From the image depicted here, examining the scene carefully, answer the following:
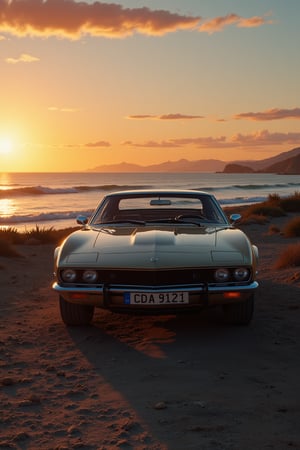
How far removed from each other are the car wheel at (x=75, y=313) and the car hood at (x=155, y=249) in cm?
56

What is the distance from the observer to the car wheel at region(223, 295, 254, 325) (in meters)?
5.62

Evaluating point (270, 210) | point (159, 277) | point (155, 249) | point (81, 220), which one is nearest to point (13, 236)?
point (81, 220)

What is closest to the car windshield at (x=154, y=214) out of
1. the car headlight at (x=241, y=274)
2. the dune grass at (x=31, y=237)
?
the car headlight at (x=241, y=274)

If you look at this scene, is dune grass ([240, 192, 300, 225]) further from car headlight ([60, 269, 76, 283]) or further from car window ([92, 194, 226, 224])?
car headlight ([60, 269, 76, 283])

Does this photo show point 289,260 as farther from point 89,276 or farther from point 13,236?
point 13,236

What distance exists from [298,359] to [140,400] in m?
1.55

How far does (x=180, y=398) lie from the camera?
12.7 feet

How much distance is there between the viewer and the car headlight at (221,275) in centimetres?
517

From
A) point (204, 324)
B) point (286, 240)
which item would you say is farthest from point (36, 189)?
point (204, 324)

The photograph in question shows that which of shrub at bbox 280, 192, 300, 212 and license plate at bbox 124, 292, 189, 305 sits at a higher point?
shrub at bbox 280, 192, 300, 212

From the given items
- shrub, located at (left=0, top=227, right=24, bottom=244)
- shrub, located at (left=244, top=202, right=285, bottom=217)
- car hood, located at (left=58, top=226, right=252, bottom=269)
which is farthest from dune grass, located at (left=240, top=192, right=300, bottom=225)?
car hood, located at (left=58, top=226, right=252, bottom=269)

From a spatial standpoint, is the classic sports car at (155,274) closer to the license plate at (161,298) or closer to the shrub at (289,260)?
the license plate at (161,298)

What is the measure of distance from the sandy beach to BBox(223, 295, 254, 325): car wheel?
10cm

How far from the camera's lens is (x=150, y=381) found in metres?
4.23
